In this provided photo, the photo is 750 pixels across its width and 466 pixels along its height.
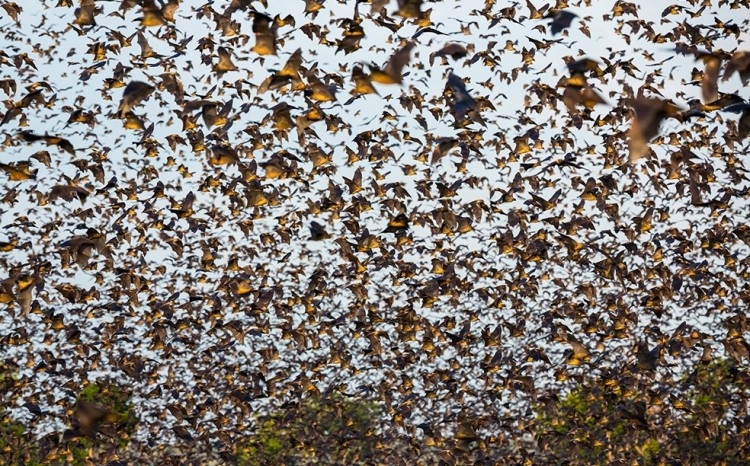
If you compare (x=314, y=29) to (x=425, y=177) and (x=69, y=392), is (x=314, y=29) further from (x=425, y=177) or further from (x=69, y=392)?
(x=69, y=392)

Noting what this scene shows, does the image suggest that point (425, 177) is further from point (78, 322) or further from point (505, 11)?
point (78, 322)

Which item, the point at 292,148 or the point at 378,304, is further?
the point at 378,304

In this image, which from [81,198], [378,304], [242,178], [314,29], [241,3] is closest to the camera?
[241,3]

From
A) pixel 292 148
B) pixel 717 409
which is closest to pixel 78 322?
pixel 292 148

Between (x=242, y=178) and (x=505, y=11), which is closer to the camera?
(x=242, y=178)

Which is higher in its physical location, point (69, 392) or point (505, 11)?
point (505, 11)

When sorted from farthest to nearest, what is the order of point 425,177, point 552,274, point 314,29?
point 552,274
point 425,177
point 314,29

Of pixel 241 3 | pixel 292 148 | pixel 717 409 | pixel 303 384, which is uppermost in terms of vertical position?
pixel 292 148

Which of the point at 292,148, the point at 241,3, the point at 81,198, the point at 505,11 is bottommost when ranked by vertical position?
the point at 81,198

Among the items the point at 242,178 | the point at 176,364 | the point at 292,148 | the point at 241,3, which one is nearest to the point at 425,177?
the point at 292,148
